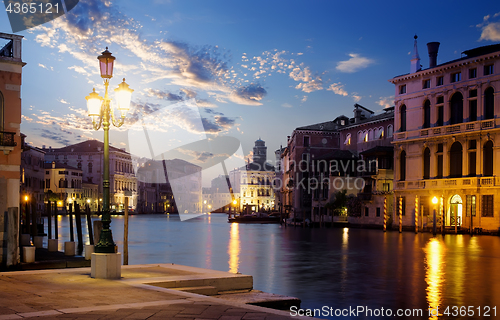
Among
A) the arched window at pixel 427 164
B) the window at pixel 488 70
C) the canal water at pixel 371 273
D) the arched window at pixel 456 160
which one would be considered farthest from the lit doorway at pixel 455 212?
the canal water at pixel 371 273

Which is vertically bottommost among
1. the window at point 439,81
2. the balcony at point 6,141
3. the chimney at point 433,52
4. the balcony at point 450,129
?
the balcony at point 6,141

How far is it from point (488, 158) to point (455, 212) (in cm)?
481

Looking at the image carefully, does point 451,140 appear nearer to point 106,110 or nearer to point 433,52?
point 433,52

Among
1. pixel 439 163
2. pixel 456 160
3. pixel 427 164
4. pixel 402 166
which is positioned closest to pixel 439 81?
pixel 456 160

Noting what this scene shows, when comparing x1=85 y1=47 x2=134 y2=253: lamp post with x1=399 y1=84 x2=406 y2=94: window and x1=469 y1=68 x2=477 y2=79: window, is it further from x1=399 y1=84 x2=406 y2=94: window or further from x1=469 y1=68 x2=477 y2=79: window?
x1=399 y1=84 x2=406 y2=94: window

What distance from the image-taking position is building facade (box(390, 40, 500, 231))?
37.4 m

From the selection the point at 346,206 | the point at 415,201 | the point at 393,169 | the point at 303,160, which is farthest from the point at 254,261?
the point at 303,160

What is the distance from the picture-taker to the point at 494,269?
1823cm

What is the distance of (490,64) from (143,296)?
115 ft

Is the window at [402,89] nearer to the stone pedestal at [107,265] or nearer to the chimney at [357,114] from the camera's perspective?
the chimney at [357,114]

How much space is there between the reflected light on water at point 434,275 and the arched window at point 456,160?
1511 cm

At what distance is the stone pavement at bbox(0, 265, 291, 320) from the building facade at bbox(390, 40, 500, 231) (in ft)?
102

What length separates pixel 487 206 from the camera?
3728 centimetres

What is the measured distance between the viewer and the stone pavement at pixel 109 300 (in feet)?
23.4
